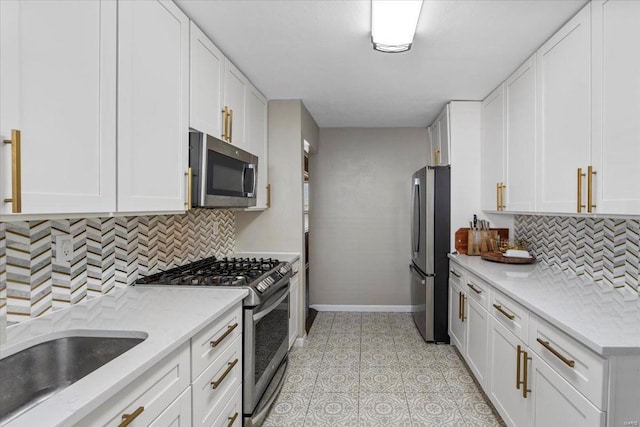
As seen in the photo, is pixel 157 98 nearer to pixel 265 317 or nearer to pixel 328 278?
pixel 265 317

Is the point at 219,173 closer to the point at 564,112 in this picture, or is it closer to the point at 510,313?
the point at 510,313

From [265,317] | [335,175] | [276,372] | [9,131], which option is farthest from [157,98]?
[335,175]

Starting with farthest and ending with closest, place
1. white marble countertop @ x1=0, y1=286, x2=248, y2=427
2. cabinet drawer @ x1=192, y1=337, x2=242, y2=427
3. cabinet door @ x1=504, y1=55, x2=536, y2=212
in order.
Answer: cabinet door @ x1=504, y1=55, x2=536, y2=212, cabinet drawer @ x1=192, y1=337, x2=242, y2=427, white marble countertop @ x1=0, y1=286, x2=248, y2=427

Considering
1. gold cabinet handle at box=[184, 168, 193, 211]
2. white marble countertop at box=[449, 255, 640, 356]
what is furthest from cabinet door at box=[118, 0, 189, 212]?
white marble countertop at box=[449, 255, 640, 356]

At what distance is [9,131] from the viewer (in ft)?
3.16

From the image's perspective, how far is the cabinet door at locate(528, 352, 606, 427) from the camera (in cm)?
130

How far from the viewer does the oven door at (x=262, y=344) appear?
77.8 inches

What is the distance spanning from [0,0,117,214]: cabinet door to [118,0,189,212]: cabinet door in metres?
0.07

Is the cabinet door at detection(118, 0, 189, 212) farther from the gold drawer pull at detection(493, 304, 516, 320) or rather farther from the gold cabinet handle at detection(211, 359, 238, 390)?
the gold drawer pull at detection(493, 304, 516, 320)

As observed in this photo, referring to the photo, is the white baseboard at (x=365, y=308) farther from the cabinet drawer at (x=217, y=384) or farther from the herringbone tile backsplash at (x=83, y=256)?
the cabinet drawer at (x=217, y=384)

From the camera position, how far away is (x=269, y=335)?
2.28 meters

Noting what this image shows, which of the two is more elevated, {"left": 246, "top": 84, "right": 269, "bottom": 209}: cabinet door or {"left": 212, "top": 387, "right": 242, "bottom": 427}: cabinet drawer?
{"left": 246, "top": 84, "right": 269, "bottom": 209}: cabinet door

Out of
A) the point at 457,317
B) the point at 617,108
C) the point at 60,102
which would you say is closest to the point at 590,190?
the point at 617,108

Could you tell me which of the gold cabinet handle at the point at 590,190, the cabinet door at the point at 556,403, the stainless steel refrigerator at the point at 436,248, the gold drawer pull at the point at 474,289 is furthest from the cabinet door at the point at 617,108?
the stainless steel refrigerator at the point at 436,248
